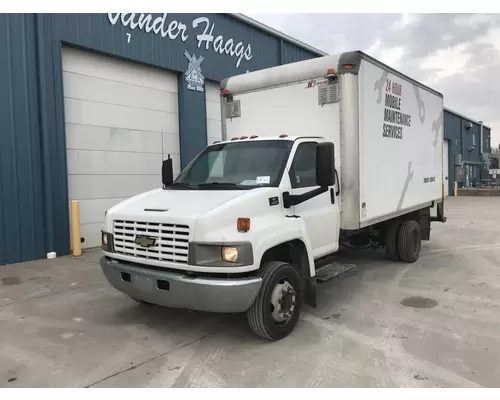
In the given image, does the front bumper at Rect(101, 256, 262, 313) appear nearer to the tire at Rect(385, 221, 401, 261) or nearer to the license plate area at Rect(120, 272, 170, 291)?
the license plate area at Rect(120, 272, 170, 291)

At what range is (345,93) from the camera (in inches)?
225

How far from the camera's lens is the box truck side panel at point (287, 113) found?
590 cm

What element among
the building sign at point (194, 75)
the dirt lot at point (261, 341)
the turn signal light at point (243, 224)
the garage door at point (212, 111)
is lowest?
the dirt lot at point (261, 341)

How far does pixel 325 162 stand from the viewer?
15.4 ft

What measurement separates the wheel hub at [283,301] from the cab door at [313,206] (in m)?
0.84

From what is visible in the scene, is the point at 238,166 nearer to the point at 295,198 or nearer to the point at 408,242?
the point at 295,198

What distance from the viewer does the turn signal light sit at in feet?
13.7

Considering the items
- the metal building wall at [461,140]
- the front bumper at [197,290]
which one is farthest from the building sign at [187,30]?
the metal building wall at [461,140]

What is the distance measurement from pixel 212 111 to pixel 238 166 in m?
8.13

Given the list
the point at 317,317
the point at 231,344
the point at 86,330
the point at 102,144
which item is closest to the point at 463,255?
the point at 317,317

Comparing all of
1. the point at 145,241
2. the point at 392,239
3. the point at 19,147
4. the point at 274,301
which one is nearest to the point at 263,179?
the point at 274,301

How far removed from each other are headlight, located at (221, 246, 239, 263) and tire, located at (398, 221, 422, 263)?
4.85 m

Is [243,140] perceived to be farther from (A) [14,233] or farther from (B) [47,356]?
(A) [14,233]

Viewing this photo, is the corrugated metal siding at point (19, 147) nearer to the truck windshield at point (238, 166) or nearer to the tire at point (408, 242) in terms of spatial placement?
the truck windshield at point (238, 166)
